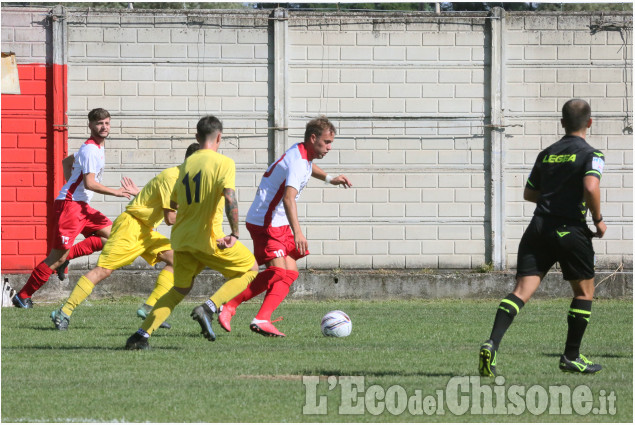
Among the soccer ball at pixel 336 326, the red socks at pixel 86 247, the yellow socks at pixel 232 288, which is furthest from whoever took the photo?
the red socks at pixel 86 247

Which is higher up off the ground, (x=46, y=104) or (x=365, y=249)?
(x=46, y=104)

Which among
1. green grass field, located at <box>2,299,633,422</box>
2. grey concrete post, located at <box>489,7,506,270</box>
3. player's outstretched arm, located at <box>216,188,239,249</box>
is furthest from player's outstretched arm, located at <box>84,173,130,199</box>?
grey concrete post, located at <box>489,7,506,270</box>

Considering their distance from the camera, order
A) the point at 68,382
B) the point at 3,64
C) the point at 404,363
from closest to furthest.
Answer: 1. the point at 68,382
2. the point at 404,363
3. the point at 3,64

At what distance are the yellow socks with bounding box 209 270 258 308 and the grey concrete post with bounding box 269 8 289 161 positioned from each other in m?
7.05

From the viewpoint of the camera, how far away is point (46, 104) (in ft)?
51.6

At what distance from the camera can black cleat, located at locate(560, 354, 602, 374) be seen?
24.1 feet

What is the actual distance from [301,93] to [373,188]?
1.86 m

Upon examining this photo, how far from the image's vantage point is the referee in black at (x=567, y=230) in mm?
7176

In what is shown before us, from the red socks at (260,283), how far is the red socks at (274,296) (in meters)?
0.04

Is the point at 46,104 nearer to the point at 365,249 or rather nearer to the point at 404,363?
the point at 365,249

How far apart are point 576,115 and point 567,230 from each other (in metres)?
0.83

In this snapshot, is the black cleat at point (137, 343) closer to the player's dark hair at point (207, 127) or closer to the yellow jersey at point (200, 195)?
the yellow jersey at point (200, 195)

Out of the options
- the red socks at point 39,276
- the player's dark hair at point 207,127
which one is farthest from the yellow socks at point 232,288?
the red socks at point 39,276

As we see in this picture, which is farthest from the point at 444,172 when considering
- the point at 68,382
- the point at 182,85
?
the point at 68,382
